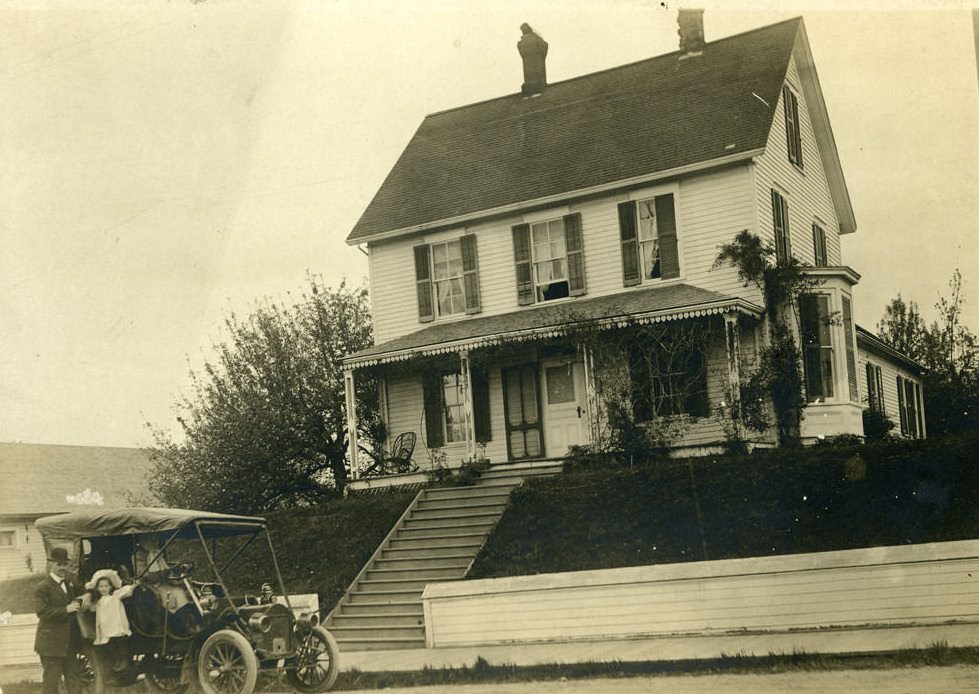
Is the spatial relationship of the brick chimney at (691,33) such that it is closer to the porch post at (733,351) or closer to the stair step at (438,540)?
the porch post at (733,351)

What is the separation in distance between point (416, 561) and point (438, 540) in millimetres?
636

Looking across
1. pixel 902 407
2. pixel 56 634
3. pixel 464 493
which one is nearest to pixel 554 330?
pixel 464 493

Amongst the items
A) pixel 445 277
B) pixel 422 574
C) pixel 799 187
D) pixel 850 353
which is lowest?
pixel 422 574

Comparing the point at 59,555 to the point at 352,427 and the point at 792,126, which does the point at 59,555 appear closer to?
the point at 352,427

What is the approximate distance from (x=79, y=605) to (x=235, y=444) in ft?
48.1

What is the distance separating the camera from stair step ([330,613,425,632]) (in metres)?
13.6

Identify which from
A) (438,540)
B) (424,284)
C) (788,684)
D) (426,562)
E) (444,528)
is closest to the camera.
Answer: (788,684)

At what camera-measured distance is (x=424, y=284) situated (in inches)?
855

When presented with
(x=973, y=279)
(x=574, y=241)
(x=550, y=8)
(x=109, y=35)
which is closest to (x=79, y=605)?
(x=109, y=35)

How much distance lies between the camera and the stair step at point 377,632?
13344mm

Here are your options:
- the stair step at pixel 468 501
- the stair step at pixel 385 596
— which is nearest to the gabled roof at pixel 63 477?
the stair step at pixel 468 501

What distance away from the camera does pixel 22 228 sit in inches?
543

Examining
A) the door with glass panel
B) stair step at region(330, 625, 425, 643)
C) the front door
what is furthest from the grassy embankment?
the door with glass panel

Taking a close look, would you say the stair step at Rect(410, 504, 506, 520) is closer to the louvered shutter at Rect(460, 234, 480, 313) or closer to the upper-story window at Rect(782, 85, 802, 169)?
the louvered shutter at Rect(460, 234, 480, 313)
